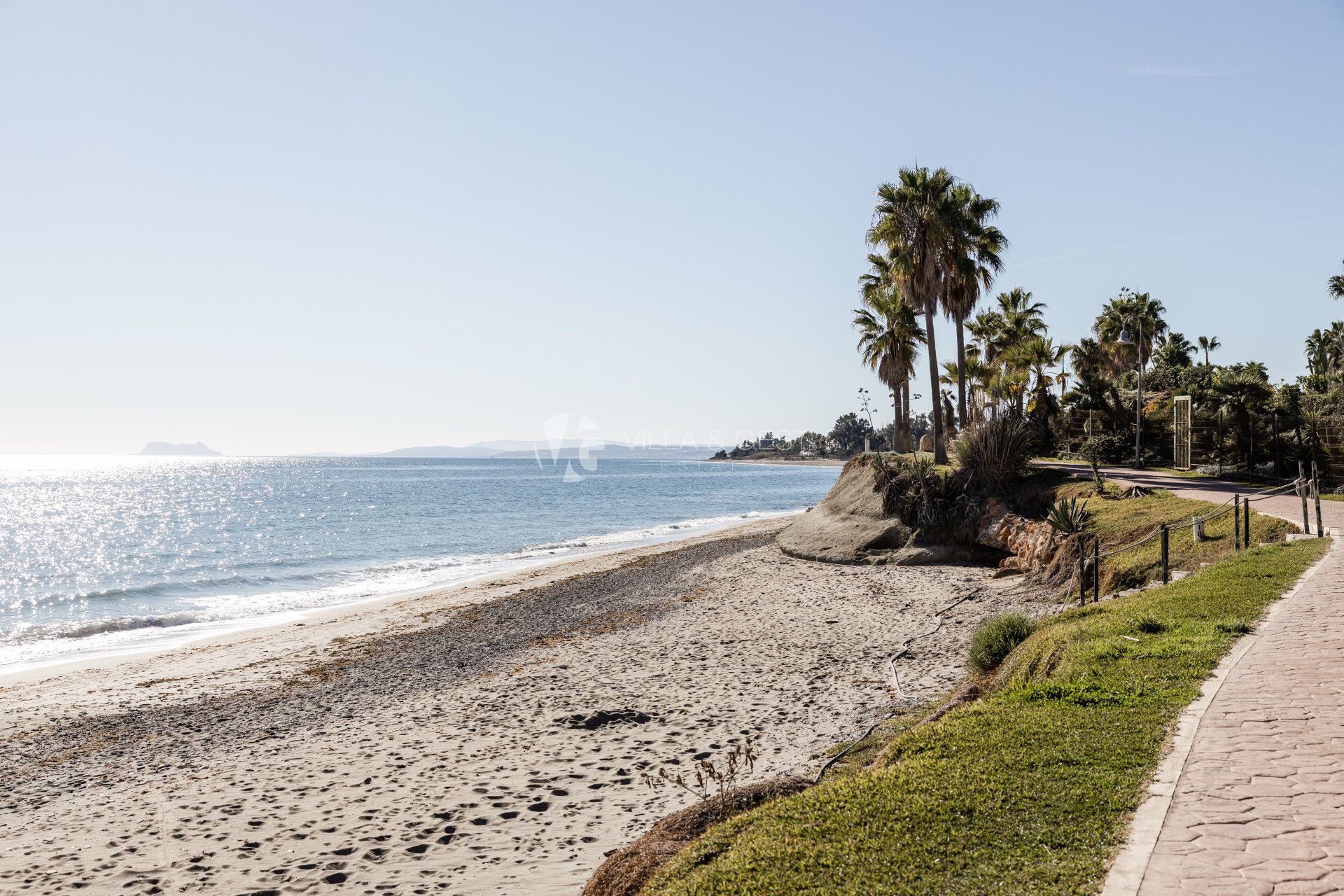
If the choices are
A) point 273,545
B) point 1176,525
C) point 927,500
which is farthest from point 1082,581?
point 273,545

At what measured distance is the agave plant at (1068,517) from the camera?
19291 mm

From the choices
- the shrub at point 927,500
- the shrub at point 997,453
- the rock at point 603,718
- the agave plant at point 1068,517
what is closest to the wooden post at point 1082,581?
the agave plant at point 1068,517

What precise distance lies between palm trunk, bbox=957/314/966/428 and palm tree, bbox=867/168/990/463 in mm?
1797

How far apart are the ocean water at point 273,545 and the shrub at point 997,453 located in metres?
19.1

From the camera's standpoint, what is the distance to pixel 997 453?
25203 mm

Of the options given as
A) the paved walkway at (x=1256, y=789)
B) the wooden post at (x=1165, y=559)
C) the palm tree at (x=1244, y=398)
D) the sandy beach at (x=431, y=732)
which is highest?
the palm tree at (x=1244, y=398)

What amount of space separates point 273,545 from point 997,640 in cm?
4543

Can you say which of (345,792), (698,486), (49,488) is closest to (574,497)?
(698,486)

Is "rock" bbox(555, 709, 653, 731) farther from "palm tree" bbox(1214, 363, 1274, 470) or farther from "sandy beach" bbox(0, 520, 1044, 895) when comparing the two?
"palm tree" bbox(1214, 363, 1274, 470)

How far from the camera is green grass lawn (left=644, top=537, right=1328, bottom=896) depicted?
4789 mm

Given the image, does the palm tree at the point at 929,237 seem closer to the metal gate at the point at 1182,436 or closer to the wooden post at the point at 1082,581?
the metal gate at the point at 1182,436

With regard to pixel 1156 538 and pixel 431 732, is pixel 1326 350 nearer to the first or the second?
pixel 1156 538

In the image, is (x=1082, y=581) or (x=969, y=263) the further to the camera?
(x=969, y=263)

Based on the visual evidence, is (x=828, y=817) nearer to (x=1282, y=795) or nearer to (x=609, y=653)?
(x=1282, y=795)
